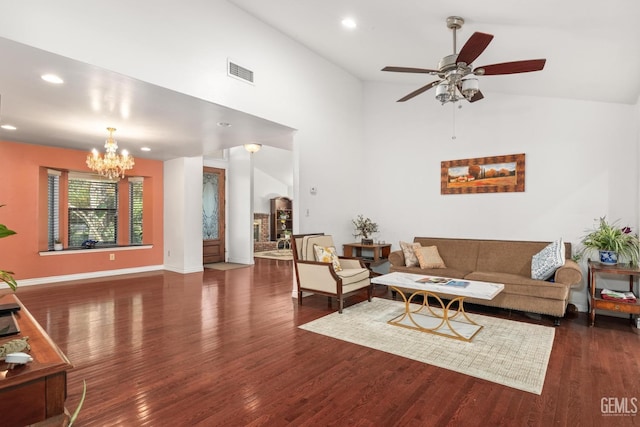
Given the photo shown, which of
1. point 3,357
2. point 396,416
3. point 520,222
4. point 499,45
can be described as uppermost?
point 499,45

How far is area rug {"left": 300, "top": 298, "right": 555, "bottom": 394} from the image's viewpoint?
2.78 metres

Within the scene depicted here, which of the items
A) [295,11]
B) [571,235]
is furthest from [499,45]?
[571,235]

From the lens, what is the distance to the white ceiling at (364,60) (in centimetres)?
289

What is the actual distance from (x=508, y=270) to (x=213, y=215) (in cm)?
709

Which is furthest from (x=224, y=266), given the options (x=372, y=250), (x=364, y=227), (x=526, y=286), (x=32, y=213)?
(x=526, y=286)

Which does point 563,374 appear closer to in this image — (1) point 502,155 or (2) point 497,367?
(2) point 497,367

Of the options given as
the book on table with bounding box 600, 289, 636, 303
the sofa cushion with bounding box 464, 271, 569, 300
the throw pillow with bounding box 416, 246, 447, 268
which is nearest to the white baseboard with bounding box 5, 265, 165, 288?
the throw pillow with bounding box 416, 246, 447, 268

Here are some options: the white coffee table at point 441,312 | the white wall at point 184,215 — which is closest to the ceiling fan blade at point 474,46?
the white coffee table at point 441,312

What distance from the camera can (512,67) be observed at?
9.66ft

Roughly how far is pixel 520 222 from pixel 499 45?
2.65 m

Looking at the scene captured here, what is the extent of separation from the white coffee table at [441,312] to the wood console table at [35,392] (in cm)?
315

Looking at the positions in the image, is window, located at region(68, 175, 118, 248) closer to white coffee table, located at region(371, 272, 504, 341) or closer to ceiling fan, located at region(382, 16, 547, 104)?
white coffee table, located at region(371, 272, 504, 341)

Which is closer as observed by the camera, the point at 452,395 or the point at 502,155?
the point at 452,395

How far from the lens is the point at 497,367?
9.40 ft
